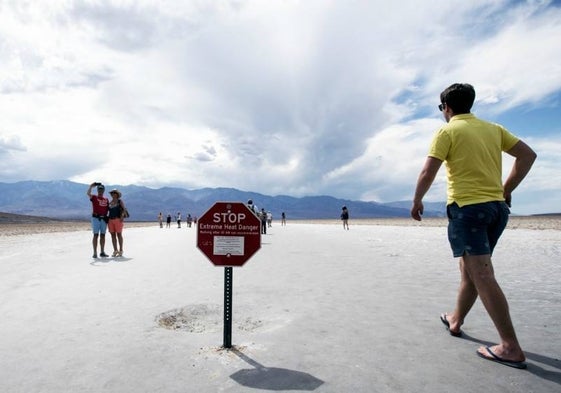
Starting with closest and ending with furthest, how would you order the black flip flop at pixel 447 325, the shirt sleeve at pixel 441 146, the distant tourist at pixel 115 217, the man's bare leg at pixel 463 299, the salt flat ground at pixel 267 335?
the salt flat ground at pixel 267 335 → the shirt sleeve at pixel 441 146 → the man's bare leg at pixel 463 299 → the black flip flop at pixel 447 325 → the distant tourist at pixel 115 217

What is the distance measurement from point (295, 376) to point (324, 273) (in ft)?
17.7

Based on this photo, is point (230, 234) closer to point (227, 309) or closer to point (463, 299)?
point (227, 309)

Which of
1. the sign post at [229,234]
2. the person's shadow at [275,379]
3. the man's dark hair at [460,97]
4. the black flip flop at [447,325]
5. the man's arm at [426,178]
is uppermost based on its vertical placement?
the man's dark hair at [460,97]

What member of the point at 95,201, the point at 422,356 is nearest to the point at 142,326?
the point at 422,356

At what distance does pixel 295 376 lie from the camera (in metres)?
3.09

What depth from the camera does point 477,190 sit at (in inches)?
138

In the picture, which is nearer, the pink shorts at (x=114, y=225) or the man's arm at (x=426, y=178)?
the man's arm at (x=426, y=178)

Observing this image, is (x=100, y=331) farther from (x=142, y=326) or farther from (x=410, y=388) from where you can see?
(x=410, y=388)

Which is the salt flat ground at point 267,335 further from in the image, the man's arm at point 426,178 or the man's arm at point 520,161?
the man's arm at point 520,161

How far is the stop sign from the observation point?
3.63 meters

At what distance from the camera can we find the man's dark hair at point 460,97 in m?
3.76

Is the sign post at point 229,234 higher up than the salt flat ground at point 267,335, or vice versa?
the sign post at point 229,234

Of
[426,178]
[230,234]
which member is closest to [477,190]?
[426,178]

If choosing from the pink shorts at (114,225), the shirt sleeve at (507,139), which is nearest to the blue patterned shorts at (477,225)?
the shirt sleeve at (507,139)
